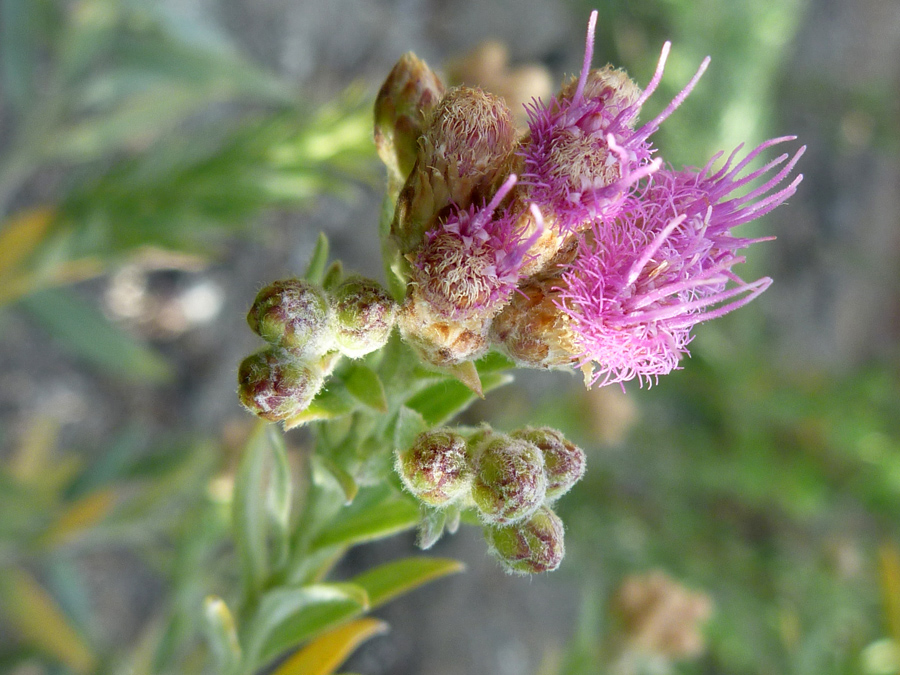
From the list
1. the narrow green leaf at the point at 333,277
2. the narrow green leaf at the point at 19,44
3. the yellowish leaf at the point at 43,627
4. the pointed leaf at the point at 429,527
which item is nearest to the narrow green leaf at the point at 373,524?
the pointed leaf at the point at 429,527

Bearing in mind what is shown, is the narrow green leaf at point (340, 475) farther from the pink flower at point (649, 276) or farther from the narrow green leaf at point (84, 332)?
the narrow green leaf at point (84, 332)

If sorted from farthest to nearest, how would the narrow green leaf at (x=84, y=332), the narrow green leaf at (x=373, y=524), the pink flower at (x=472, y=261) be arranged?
1. the narrow green leaf at (x=84, y=332)
2. the narrow green leaf at (x=373, y=524)
3. the pink flower at (x=472, y=261)

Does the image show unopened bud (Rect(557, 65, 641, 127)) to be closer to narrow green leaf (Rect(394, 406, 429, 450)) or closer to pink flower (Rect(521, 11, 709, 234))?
pink flower (Rect(521, 11, 709, 234))

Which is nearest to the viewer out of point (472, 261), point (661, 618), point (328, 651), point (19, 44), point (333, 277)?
point (472, 261)

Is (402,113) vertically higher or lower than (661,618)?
higher

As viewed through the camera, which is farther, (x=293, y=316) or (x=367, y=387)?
(x=367, y=387)

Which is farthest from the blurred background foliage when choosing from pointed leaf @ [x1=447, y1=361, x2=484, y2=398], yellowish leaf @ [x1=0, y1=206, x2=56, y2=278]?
pointed leaf @ [x1=447, y1=361, x2=484, y2=398]

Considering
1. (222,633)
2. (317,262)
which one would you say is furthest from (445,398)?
(222,633)

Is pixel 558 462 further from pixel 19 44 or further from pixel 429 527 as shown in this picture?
pixel 19 44
